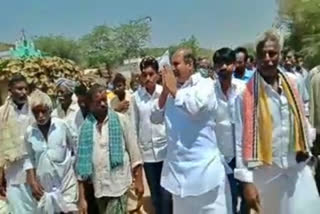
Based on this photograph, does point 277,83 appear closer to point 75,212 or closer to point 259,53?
point 259,53

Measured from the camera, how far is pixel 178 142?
6785mm

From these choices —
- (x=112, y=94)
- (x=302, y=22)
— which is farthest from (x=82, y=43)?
(x=112, y=94)

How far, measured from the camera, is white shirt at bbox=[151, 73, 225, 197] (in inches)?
260

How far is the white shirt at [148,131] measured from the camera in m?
9.10

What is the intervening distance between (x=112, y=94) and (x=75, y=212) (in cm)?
276

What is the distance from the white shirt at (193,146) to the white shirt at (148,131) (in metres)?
2.18

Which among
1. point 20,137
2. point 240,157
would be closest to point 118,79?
point 20,137

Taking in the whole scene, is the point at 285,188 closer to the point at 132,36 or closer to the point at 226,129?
the point at 226,129

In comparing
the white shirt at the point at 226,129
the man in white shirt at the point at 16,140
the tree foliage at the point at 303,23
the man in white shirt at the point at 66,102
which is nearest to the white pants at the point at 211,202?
the white shirt at the point at 226,129

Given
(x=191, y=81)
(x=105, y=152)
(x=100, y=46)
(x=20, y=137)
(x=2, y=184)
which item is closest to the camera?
(x=191, y=81)

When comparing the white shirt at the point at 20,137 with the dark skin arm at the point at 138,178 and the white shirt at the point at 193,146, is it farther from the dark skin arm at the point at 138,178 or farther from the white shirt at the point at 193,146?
the white shirt at the point at 193,146

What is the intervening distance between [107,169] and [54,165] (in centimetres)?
62

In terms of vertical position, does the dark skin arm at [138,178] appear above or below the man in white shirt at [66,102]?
below

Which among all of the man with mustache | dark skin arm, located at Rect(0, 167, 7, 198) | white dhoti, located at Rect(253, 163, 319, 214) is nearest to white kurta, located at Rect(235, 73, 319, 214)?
white dhoti, located at Rect(253, 163, 319, 214)
